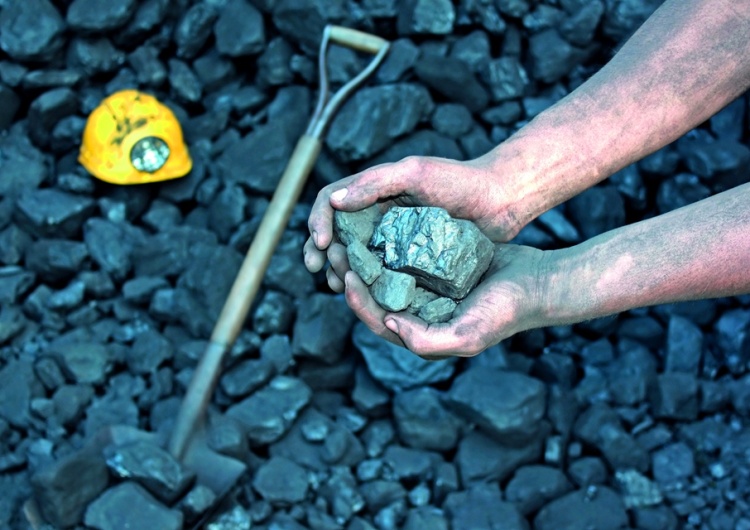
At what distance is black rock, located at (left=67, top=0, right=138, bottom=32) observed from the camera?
421 centimetres

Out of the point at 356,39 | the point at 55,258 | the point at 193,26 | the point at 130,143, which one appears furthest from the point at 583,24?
the point at 55,258

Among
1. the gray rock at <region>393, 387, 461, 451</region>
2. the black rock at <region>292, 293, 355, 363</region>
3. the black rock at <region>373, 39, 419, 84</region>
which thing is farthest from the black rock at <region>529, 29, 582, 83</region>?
the gray rock at <region>393, 387, 461, 451</region>

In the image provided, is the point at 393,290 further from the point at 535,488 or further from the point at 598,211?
the point at 598,211

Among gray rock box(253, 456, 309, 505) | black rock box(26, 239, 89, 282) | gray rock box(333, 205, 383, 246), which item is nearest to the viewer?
gray rock box(333, 205, 383, 246)

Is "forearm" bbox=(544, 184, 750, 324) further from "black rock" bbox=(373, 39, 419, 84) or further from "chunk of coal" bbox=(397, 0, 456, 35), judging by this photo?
"chunk of coal" bbox=(397, 0, 456, 35)

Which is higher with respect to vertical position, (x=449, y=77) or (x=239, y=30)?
(x=239, y=30)

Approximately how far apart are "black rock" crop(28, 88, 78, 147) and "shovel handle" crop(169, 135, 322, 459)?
1167 millimetres

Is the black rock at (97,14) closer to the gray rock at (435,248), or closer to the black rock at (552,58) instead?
the black rock at (552,58)

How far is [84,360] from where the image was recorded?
3578 millimetres

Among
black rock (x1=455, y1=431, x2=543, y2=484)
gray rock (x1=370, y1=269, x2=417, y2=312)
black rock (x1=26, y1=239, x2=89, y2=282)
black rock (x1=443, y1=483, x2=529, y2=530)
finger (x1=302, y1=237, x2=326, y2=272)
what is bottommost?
black rock (x1=443, y1=483, x2=529, y2=530)

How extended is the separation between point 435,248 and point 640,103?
77 cm

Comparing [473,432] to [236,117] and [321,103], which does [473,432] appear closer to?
[321,103]

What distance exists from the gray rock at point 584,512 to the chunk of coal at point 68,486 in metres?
1.61

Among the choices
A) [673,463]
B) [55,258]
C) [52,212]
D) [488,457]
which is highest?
[52,212]
